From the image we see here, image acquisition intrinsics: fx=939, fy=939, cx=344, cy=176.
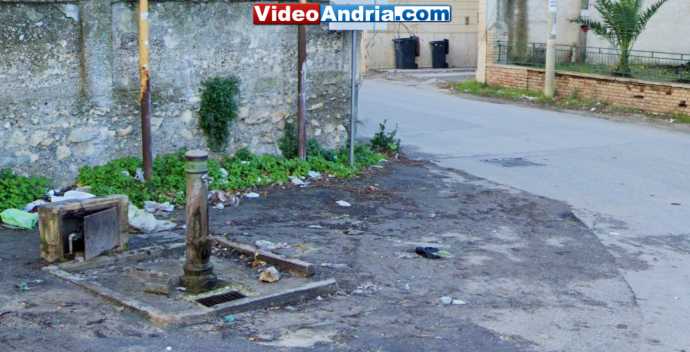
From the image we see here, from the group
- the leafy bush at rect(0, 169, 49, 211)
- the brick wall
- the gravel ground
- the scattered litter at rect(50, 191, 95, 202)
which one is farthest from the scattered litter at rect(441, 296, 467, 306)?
the brick wall

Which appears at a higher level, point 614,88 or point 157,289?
point 614,88

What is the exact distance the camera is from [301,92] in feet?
38.4

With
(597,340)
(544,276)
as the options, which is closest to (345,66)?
(544,276)

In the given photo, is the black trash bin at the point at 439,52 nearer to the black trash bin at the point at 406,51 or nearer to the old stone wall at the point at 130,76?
the black trash bin at the point at 406,51

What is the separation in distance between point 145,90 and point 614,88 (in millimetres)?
12284

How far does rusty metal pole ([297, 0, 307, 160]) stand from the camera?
11609 mm

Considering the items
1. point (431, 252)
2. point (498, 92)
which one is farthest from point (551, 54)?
point (431, 252)

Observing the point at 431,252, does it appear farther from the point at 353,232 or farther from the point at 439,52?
the point at 439,52

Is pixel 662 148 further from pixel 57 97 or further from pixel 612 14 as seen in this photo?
pixel 57 97

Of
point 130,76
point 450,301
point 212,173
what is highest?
point 130,76

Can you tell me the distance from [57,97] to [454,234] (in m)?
4.47

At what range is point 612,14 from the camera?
20281mm

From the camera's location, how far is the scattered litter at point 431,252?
8.16m

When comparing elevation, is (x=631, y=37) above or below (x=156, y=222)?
above
